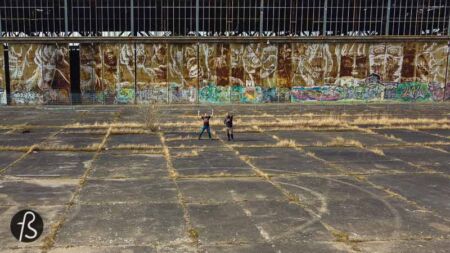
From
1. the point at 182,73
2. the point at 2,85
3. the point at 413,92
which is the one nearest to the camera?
the point at 2,85

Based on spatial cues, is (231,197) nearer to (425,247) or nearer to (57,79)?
(425,247)

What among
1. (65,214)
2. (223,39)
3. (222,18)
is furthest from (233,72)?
(65,214)

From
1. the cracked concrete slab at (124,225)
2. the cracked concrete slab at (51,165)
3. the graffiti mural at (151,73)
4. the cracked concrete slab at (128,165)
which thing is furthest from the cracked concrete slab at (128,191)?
the graffiti mural at (151,73)

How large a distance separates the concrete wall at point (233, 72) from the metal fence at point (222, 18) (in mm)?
1429

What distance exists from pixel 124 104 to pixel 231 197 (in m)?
30.9

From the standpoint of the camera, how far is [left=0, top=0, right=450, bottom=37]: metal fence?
129ft

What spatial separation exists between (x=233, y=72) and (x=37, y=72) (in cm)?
1890

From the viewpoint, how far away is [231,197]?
11.6 meters

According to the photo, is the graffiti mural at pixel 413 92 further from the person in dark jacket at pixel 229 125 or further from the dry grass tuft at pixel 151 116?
the person in dark jacket at pixel 229 125

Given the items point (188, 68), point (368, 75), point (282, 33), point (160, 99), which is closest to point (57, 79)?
point (160, 99)

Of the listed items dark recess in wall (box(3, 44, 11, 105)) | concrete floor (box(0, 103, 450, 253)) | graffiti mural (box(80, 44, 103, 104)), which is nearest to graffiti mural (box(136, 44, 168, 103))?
graffiti mural (box(80, 44, 103, 104))

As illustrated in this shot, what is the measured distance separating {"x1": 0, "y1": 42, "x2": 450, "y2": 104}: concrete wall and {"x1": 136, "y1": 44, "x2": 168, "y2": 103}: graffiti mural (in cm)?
10

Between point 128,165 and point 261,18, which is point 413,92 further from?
point 128,165

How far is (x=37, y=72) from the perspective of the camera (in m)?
39.9
